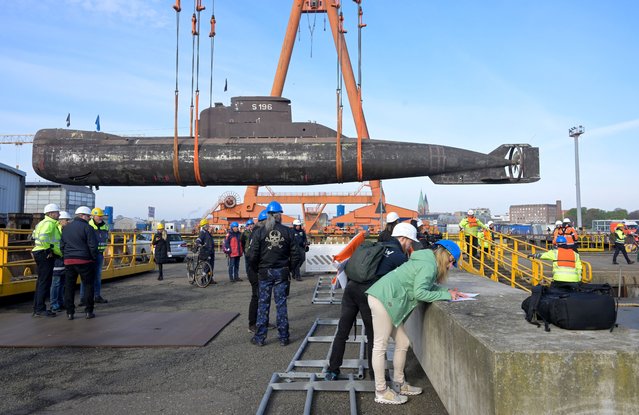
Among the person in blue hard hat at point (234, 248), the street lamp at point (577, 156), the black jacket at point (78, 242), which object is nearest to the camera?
the black jacket at point (78, 242)

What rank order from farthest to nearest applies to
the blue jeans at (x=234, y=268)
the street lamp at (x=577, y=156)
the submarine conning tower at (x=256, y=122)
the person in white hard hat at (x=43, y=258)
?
the street lamp at (x=577, y=156), the blue jeans at (x=234, y=268), the submarine conning tower at (x=256, y=122), the person in white hard hat at (x=43, y=258)

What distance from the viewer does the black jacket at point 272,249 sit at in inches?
224

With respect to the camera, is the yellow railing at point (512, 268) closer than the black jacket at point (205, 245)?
Yes

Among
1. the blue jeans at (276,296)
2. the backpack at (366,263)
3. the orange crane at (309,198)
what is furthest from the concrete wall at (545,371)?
the orange crane at (309,198)

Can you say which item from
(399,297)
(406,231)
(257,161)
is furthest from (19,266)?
(399,297)

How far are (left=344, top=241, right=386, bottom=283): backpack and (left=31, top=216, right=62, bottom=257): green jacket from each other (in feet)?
18.5

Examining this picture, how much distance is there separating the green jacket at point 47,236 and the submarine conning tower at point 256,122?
2.88 meters

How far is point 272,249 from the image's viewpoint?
224 inches

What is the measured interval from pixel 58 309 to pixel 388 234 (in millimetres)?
5754

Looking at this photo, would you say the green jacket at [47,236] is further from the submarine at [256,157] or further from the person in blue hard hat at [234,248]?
the person in blue hard hat at [234,248]

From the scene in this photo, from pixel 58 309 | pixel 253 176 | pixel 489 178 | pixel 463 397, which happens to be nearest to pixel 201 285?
pixel 58 309

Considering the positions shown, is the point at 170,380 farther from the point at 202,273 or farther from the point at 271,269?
the point at 202,273

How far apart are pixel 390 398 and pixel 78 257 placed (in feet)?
18.0

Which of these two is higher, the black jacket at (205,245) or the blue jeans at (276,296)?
the black jacket at (205,245)
